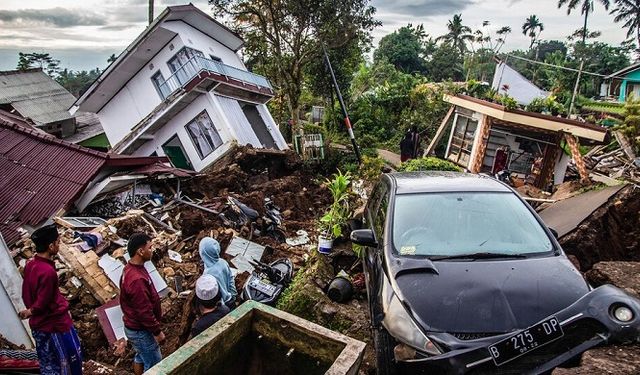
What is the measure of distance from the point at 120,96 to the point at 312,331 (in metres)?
19.0

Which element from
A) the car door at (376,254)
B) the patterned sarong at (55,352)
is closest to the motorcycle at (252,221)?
the car door at (376,254)

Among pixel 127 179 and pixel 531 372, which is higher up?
pixel 531 372

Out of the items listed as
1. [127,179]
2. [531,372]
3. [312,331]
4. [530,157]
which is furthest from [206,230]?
[530,157]

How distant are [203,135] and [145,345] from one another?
1330 cm

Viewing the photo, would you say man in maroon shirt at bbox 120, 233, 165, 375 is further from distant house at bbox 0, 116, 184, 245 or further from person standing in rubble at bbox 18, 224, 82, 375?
distant house at bbox 0, 116, 184, 245

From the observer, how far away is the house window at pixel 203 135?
1630 centimetres

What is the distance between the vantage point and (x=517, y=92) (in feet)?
82.7

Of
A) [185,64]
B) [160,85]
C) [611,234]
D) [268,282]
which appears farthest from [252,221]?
Answer: [160,85]

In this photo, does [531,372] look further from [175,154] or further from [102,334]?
[175,154]

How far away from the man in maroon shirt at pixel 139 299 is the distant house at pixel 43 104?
22158mm

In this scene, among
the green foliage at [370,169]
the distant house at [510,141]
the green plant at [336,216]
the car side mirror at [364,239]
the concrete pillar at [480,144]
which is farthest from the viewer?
the green foliage at [370,169]

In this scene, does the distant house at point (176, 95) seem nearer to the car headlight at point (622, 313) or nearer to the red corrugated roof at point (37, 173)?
the red corrugated roof at point (37, 173)

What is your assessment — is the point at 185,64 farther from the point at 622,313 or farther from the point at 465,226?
the point at 622,313

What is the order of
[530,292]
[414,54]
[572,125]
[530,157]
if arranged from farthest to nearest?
1. [414,54]
2. [530,157]
3. [572,125]
4. [530,292]
